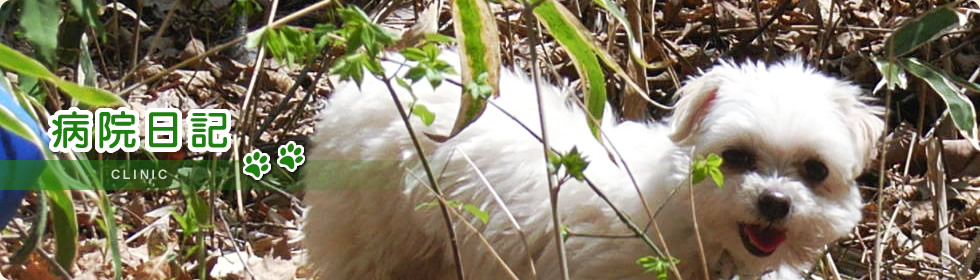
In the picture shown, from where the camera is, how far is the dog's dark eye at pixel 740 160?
310 centimetres

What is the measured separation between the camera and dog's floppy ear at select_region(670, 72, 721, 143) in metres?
3.20

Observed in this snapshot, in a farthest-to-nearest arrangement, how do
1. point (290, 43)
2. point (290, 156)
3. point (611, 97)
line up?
point (611, 97) → point (290, 156) → point (290, 43)

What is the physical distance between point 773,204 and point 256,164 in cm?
161

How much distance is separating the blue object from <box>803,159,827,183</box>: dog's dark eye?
5.18 feet

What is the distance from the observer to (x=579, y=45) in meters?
2.44

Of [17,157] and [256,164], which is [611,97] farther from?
[17,157]

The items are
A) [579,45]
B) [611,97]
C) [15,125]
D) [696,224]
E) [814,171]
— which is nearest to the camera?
[15,125]

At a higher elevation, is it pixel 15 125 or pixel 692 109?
pixel 15 125

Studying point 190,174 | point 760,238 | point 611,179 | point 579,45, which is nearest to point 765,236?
point 760,238

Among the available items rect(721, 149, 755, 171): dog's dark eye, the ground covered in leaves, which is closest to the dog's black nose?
rect(721, 149, 755, 171): dog's dark eye

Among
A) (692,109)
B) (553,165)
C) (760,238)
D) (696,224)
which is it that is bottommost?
(760,238)

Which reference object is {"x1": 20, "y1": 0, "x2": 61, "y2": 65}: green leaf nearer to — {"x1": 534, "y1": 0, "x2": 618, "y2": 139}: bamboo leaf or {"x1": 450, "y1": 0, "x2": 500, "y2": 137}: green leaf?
{"x1": 450, "y1": 0, "x2": 500, "y2": 137}: green leaf

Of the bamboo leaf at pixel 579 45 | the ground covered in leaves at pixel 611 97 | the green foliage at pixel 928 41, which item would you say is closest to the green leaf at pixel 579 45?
the bamboo leaf at pixel 579 45

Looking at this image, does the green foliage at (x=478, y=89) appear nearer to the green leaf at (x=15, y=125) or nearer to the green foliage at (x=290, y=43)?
the green foliage at (x=290, y=43)
